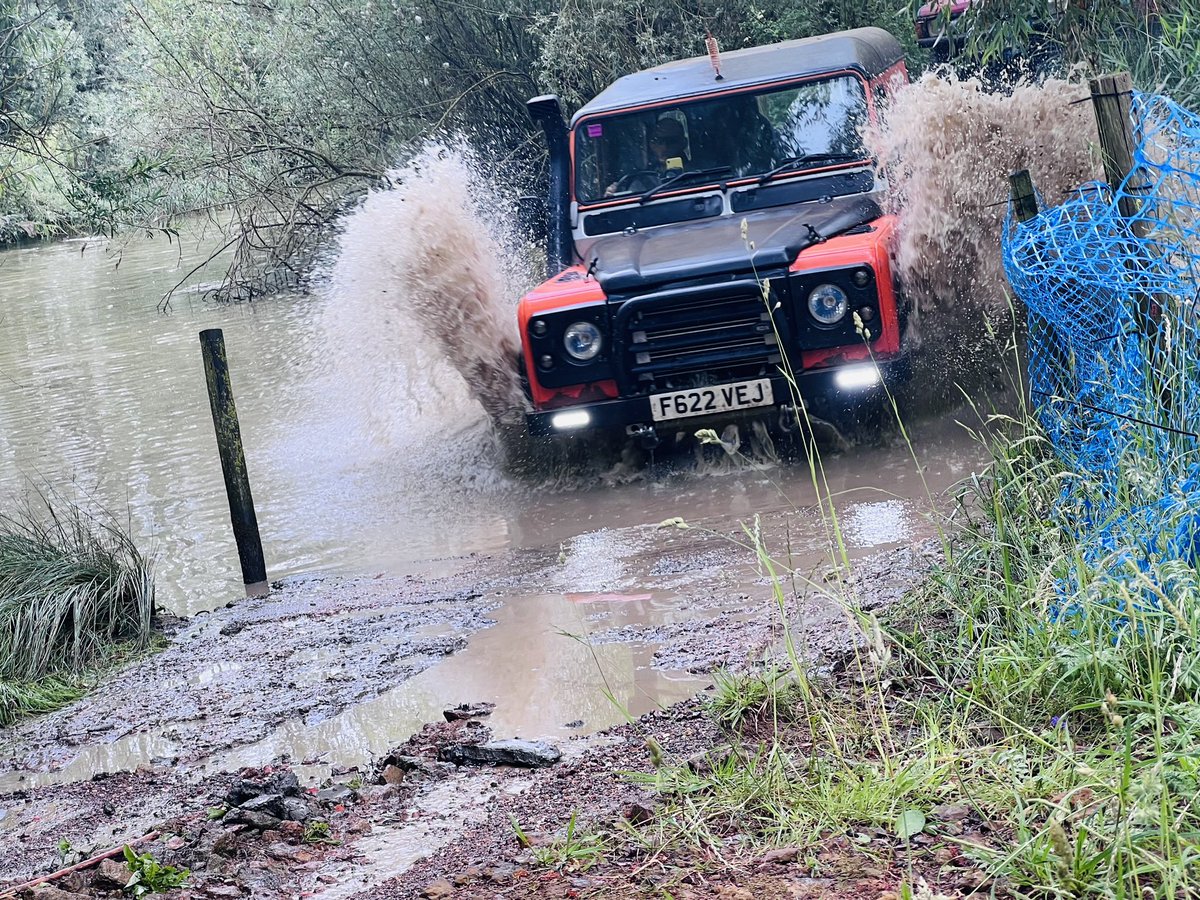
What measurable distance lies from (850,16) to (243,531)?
10248mm

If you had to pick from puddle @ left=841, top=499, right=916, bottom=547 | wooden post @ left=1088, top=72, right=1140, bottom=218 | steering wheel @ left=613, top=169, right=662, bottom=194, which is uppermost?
steering wheel @ left=613, top=169, right=662, bottom=194

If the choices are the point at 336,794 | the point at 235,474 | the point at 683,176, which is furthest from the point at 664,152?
the point at 336,794

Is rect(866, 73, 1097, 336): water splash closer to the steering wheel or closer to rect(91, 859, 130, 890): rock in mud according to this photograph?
the steering wheel

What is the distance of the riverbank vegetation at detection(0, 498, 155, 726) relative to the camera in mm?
5570

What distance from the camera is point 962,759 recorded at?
118 inches

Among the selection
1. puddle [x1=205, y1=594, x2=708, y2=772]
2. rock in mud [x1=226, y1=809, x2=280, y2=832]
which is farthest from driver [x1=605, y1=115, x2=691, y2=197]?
rock in mud [x1=226, y1=809, x2=280, y2=832]

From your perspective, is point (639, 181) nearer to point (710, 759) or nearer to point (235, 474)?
point (235, 474)

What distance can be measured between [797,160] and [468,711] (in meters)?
4.33

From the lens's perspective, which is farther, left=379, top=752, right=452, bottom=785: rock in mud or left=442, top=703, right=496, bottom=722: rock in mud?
left=442, top=703, right=496, bottom=722: rock in mud

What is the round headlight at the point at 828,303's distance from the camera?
6523 millimetres

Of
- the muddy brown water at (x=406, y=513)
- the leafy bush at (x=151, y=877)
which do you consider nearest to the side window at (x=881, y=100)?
the muddy brown water at (x=406, y=513)

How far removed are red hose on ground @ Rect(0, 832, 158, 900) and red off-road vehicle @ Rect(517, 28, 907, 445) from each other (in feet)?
11.6

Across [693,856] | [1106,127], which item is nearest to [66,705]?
[693,856]

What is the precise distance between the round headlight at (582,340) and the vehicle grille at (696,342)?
18cm
